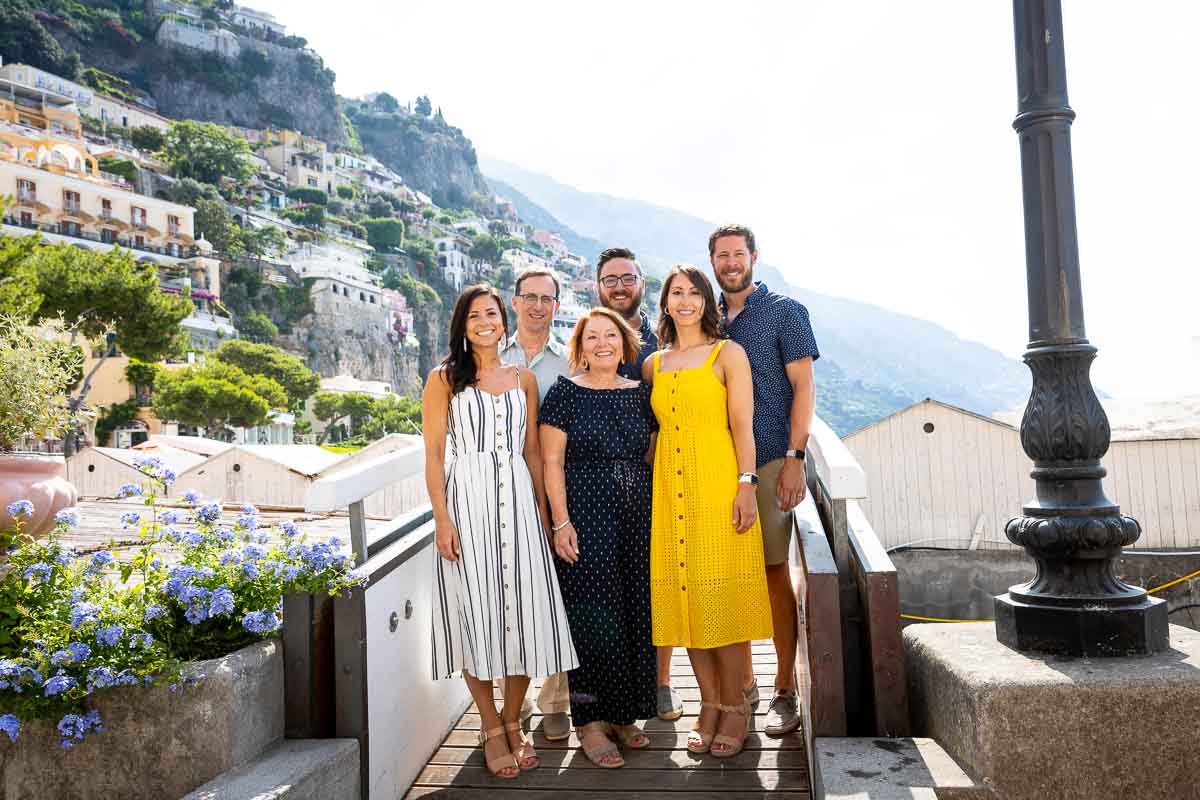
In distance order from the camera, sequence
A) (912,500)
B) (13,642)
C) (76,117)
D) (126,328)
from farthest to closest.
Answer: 1. (76,117)
2. (126,328)
3. (912,500)
4. (13,642)

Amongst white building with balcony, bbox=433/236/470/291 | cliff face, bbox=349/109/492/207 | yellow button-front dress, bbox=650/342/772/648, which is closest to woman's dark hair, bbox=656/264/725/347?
yellow button-front dress, bbox=650/342/772/648

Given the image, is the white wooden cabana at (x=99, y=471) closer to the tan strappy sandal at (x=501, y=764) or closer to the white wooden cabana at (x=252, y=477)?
the white wooden cabana at (x=252, y=477)

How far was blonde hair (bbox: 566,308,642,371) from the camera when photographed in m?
3.21

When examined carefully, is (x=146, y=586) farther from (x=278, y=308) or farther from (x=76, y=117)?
(x=76, y=117)

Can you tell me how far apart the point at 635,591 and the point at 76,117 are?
9381 cm

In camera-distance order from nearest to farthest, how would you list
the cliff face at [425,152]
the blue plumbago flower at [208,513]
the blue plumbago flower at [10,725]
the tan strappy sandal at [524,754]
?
the blue plumbago flower at [10,725] → the blue plumbago flower at [208,513] → the tan strappy sandal at [524,754] → the cliff face at [425,152]

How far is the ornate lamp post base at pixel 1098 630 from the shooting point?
2.40 metres

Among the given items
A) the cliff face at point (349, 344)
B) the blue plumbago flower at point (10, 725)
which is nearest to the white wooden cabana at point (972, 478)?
the blue plumbago flower at point (10, 725)

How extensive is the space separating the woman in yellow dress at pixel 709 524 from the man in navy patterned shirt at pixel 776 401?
0.74ft

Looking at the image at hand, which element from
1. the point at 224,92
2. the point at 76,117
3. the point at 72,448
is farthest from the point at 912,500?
the point at 224,92

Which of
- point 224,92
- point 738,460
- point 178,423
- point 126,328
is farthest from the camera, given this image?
point 224,92

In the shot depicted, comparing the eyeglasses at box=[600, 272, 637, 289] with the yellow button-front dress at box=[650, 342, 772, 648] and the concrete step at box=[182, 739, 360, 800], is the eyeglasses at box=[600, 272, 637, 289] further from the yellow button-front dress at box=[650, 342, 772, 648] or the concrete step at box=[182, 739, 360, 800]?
the concrete step at box=[182, 739, 360, 800]

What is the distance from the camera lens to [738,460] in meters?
3.02

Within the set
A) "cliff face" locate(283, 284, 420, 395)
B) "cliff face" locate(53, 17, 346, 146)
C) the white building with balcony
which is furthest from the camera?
the white building with balcony
